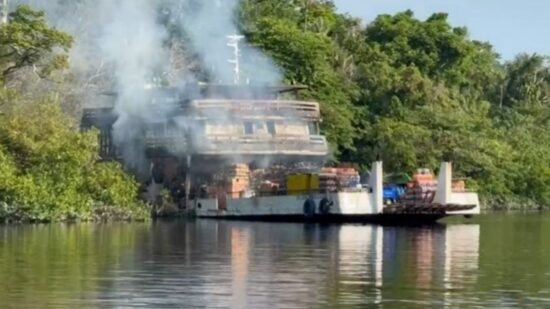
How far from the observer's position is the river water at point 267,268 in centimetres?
2683

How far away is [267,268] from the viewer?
110 feet

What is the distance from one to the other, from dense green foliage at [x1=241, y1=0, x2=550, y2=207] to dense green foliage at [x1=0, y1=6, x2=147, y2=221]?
66.1 ft

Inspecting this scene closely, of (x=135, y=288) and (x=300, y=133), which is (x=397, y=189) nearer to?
(x=300, y=133)

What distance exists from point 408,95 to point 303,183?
26189 mm

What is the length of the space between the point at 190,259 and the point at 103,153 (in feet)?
97.5

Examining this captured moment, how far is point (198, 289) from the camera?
92.9 ft

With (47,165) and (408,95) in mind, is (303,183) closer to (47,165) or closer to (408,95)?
(47,165)

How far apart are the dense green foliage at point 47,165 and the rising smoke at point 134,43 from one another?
4.15 m

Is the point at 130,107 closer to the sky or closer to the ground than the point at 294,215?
closer to the sky

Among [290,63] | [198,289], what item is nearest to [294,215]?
[290,63]

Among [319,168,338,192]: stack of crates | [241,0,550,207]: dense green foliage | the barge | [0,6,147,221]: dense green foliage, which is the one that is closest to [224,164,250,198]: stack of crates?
the barge

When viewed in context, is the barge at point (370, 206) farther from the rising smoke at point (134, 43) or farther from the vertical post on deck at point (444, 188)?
the rising smoke at point (134, 43)

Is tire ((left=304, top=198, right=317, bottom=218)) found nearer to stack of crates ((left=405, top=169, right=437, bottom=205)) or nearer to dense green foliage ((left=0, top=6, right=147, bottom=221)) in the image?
stack of crates ((left=405, top=169, right=437, bottom=205))

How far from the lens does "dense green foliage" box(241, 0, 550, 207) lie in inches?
3152
